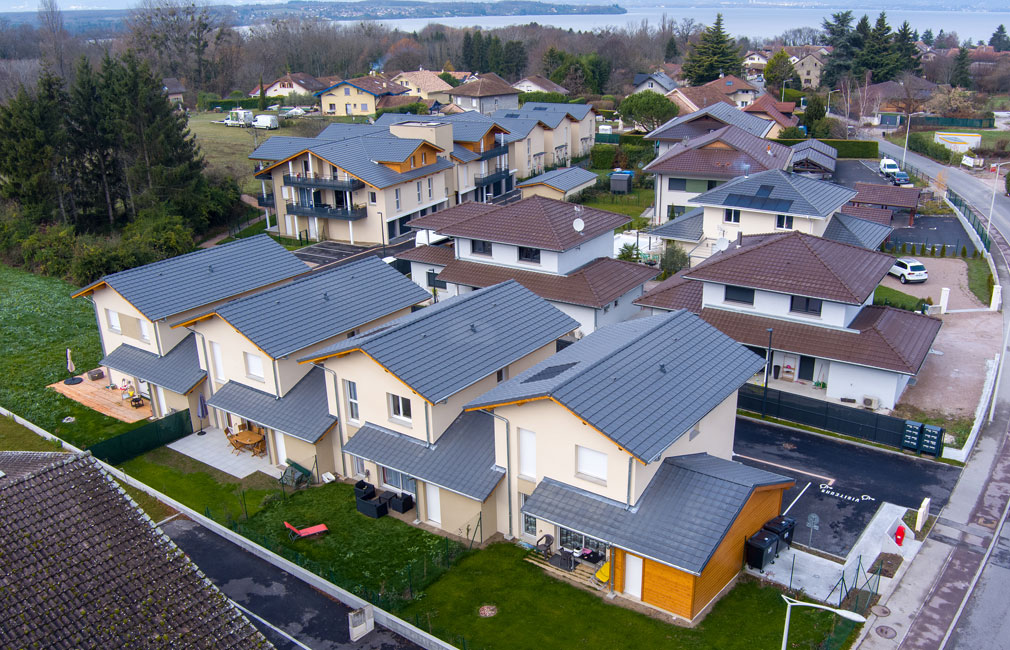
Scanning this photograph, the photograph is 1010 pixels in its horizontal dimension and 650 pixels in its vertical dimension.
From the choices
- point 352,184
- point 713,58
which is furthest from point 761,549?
point 713,58

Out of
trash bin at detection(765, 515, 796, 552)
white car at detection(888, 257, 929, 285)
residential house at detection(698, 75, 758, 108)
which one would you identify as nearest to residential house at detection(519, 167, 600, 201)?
white car at detection(888, 257, 929, 285)

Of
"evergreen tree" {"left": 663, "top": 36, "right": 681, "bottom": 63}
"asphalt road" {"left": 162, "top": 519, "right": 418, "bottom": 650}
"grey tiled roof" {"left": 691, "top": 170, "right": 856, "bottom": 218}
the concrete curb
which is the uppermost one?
"evergreen tree" {"left": 663, "top": 36, "right": 681, "bottom": 63}

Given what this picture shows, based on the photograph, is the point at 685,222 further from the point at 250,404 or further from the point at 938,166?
the point at 938,166

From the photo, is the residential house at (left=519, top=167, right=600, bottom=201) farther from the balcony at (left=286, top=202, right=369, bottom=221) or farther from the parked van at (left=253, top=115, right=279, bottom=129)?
the parked van at (left=253, top=115, right=279, bottom=129)

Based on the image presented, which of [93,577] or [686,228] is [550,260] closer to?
[686,228]

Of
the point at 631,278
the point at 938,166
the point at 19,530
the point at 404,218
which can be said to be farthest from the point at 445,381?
the point at 938,166

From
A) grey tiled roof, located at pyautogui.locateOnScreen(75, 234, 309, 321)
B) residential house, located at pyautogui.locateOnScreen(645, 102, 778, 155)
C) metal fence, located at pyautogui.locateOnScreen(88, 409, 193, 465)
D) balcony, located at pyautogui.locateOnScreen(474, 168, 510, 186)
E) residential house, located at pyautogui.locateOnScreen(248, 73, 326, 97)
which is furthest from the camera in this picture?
residential house, located at pyautogui.locateOnScreen(248, 73, 326, 97)

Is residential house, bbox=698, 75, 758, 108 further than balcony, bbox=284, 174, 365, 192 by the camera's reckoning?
Yes
